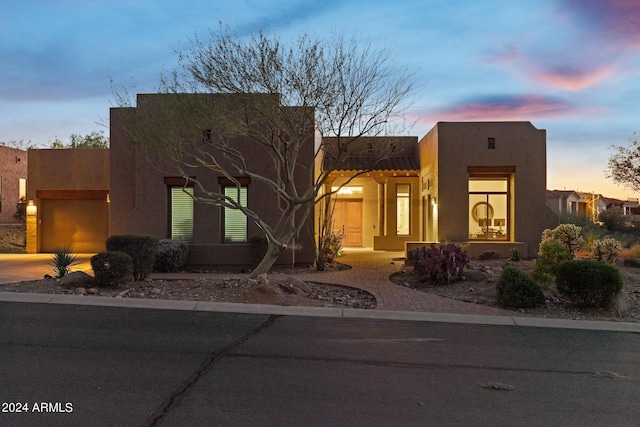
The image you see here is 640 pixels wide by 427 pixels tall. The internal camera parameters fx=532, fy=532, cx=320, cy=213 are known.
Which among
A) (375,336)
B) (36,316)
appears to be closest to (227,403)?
(375,336)

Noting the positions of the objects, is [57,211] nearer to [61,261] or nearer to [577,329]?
[61,261]

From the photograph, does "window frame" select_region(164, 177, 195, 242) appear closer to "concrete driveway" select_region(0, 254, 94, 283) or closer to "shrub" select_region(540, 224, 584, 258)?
"concrete driveway" select_region(0, 254, 94, 283)

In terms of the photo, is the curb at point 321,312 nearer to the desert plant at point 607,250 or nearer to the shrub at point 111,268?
the shrub at point 111,268

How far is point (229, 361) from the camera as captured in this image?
6.23 meters

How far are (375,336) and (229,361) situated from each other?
2.45 m

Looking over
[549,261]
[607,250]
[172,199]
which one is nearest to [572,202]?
[607,250]

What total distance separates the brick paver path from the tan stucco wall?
2727mm

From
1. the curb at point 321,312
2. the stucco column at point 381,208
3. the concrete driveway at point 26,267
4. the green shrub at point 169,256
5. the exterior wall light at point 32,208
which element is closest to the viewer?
the curb at point 321,312

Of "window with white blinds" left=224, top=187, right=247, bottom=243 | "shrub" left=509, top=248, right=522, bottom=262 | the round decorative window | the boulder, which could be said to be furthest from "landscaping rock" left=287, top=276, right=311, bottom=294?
the round decorative window

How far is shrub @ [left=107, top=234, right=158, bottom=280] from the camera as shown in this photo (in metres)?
12.3

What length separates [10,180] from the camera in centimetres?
3306

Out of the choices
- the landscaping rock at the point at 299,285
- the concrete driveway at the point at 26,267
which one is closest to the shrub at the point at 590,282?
the landscaping rock at the point at 299,285

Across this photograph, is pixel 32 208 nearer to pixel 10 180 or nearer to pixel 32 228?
pixel 32 228

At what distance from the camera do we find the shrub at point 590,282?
10.0 meters
